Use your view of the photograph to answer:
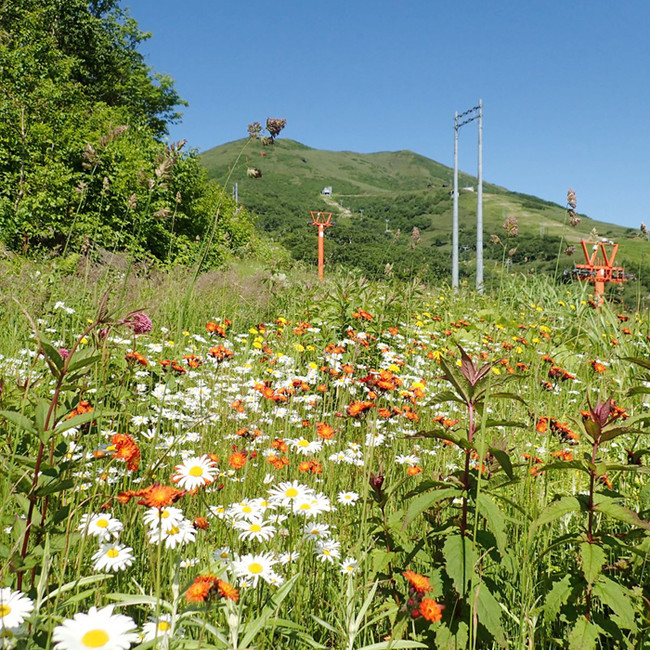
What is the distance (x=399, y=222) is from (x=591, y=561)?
23347mm

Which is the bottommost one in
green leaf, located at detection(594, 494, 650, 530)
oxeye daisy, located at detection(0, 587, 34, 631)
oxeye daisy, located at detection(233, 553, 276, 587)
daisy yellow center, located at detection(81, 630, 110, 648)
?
oxeye daisy, located at detection(233, 553, 276, 587)

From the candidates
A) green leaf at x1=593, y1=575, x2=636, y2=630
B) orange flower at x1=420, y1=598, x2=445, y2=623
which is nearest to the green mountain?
orange flower at x1=420, y1=598, x2=445, y2=623

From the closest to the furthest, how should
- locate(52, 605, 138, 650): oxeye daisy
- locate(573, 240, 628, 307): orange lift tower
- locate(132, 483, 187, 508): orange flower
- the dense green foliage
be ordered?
1. locate(52, 605, 138, 650): oxeye daisy
2. locate(132, 483, 187, 508): orange flower
3. the dense green foliage
4. locate(573, 240, 628, 307): orange lift tower

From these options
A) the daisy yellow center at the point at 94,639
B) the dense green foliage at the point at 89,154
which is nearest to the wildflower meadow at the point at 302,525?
the daisy yellow center at the point at 94,639

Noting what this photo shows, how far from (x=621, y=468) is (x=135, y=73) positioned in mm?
26548

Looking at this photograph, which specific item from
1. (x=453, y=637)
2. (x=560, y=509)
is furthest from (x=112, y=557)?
(x=560, y=509)

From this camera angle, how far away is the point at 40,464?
101 cm

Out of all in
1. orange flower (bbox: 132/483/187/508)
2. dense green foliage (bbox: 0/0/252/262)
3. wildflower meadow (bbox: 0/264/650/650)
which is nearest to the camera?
orange flower (bbox: 132/483/187/508)

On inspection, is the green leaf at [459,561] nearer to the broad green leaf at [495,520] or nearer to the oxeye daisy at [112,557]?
the broad green leaf at [495,520]

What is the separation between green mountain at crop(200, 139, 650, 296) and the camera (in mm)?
4363

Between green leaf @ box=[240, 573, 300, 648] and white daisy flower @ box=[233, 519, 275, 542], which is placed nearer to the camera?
green leaf @ box=[240, 573, 300, 648]

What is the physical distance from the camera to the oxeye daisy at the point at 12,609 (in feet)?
2.31

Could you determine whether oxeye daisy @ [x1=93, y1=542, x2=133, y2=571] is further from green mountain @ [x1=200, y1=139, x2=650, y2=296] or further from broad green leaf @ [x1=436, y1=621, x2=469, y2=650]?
green mountain @ [x1=200, y1=139, x2=650, y2=296]

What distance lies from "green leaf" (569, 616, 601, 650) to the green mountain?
142 cm
